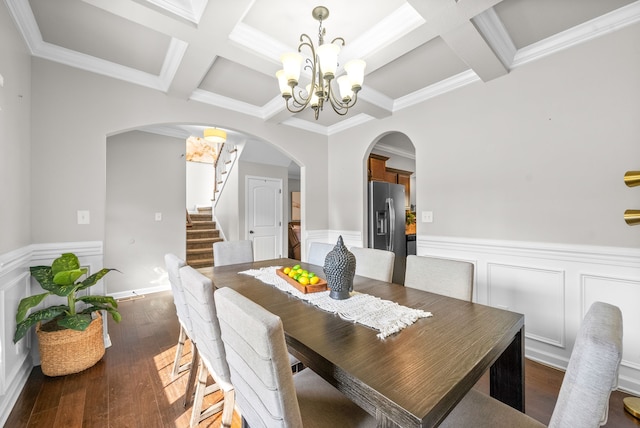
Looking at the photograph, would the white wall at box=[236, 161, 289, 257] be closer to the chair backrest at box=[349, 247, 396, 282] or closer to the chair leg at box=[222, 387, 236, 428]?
the chair backrest at box=[349, 247, 396, 282]

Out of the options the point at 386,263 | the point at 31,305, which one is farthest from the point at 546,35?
the point at 31,305

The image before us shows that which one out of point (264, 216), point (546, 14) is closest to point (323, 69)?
point (546, 14)

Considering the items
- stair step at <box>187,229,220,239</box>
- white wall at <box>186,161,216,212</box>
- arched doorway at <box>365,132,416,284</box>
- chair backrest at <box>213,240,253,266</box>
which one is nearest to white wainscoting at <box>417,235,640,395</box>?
arched doorway at <box>365,132,416,284</box>

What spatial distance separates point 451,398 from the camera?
2.49 feet

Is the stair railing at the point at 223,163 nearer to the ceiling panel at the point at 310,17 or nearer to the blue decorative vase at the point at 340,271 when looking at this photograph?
the ceiling panel at the point at 310,17

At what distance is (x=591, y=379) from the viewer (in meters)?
0.63

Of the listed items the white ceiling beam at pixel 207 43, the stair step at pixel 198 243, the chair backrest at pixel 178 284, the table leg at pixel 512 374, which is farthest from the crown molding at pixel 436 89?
the stair step at pixel 198 243

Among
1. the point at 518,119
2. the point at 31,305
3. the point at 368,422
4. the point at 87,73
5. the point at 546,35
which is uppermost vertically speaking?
the point at 546,35

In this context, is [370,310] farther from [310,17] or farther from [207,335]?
[310,17]

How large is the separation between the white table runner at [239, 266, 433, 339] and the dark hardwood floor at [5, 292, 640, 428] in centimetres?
91

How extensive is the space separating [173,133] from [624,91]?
490 cm

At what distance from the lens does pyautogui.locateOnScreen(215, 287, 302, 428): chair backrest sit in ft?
2.46

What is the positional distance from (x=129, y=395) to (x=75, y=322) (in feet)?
2.12

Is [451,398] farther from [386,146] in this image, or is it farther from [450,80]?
[386,146]
